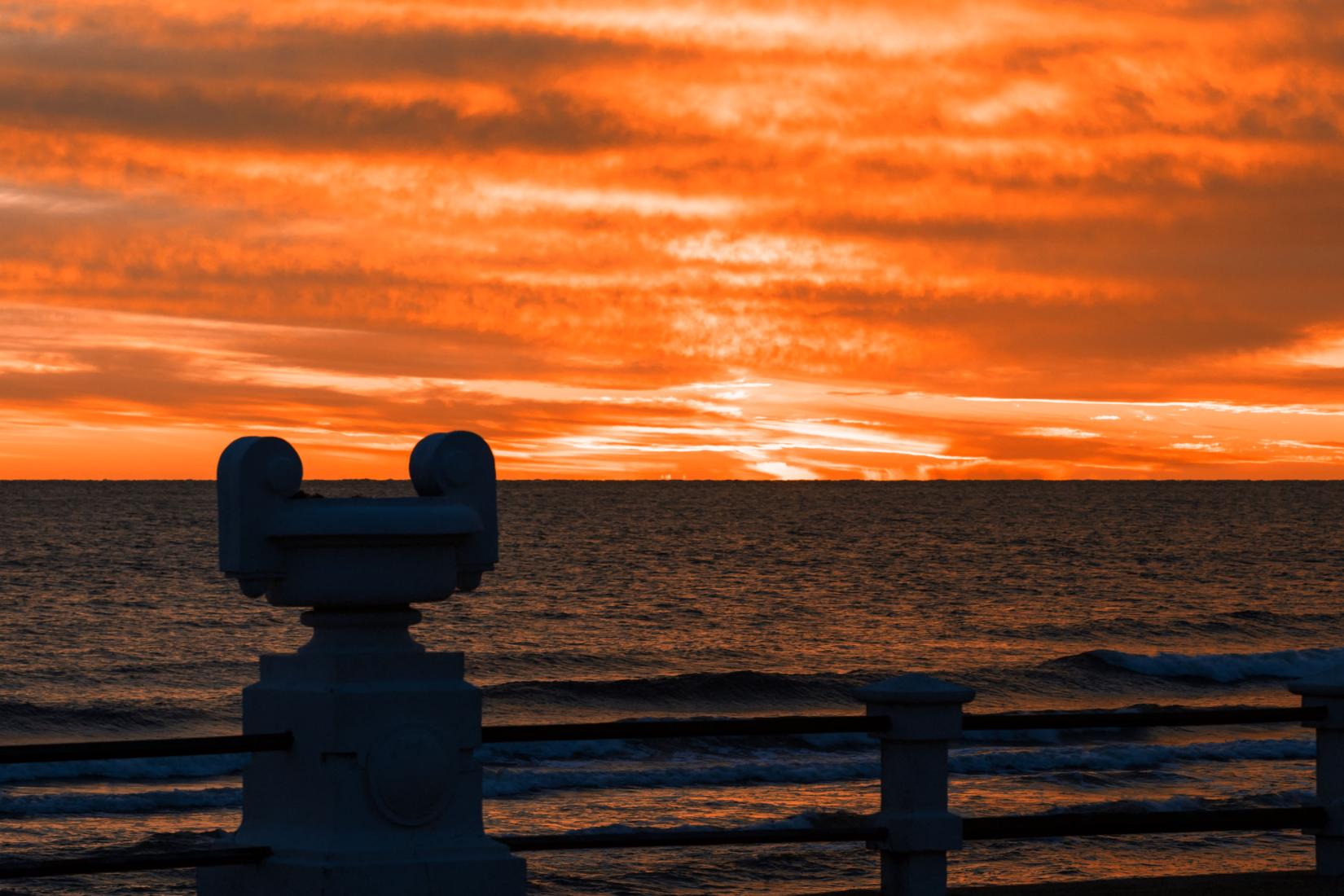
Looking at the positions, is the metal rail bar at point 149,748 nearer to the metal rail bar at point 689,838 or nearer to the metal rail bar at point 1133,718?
the metal rail bar at point 689,838

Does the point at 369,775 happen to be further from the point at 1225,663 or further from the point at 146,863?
the point at 1225,663

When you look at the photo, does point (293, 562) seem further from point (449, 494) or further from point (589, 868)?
point (589, 868)

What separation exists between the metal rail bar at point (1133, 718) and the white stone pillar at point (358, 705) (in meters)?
2.05

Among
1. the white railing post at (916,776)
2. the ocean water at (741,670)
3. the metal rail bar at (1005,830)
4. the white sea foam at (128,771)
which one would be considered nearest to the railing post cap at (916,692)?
the white railing post at (916,776)

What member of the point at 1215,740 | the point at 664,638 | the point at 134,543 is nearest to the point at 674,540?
the point at 134,543

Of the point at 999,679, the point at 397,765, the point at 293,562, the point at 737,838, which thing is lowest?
the point at 999,679

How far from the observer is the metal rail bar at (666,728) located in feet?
16.7

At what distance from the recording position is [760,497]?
164m

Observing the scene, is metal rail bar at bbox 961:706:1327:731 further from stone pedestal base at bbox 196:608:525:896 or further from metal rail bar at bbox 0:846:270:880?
metal rail bar at bbox 0:846:270:880

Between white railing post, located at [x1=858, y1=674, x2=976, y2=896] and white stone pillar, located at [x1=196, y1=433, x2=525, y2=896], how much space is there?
169cm

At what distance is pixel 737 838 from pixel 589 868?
7849 millimetres

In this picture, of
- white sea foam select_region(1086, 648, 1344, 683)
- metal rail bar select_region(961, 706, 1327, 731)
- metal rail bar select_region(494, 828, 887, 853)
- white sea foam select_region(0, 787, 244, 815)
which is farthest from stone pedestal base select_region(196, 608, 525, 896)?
white sea foam select_region(1086, 648, 1344, 683)

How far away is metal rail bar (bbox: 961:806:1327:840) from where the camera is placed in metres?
5.84

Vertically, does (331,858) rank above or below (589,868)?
above
